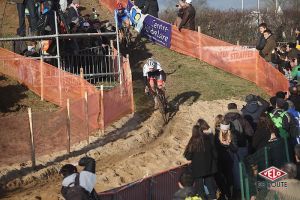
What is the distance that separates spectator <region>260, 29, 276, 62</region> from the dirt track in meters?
2.50

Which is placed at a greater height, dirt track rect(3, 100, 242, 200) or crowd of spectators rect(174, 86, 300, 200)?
crowd of spectators rect(174, 86, 300, 200)

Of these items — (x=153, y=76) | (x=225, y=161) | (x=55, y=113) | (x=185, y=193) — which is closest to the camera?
(x=185, y=193)

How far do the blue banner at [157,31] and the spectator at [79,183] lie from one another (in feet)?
56.2

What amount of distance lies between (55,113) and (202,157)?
427cm

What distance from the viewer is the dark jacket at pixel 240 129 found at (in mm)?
11930

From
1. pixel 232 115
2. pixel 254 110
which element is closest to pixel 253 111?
pixel 254 110

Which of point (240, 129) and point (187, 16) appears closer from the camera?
Result: point (240, 129)

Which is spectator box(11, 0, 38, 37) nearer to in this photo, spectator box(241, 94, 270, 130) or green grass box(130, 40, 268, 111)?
green grass box(130, 40, 268, 111)

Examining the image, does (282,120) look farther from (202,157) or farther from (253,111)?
(202,157)

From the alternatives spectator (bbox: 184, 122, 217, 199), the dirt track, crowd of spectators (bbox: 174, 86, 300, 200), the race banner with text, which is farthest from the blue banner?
spectator (bbox: 184, 122, 217, 199)

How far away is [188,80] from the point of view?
22422mm

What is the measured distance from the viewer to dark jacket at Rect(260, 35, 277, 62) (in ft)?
68.9

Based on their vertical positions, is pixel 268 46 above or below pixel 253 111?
above

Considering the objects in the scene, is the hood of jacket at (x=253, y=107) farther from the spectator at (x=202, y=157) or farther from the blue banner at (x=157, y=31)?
the blue banner at (x=157, y=31)
